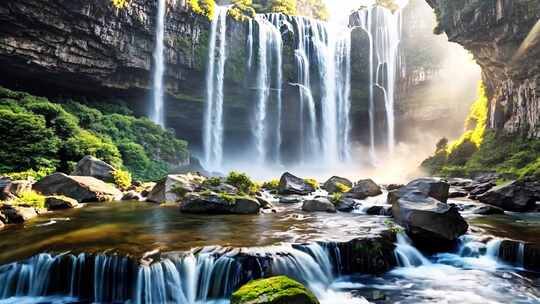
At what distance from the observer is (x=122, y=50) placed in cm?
3472

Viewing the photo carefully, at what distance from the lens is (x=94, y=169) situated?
22.6m

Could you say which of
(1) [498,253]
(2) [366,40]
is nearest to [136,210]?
(1) [498,253]

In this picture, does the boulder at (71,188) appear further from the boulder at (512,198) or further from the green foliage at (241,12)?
the green foliage at (241,12)

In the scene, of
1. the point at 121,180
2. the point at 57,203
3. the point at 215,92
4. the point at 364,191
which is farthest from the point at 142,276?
the point at 215,92

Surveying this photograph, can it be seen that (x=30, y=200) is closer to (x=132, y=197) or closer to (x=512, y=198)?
(x=132, y=197)

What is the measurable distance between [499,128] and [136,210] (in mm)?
31073

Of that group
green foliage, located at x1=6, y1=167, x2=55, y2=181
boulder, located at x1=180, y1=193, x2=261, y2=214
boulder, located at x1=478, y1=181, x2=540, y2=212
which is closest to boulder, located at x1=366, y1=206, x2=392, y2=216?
boulder, located at x1=180, y1=193, x2=261, y2=214

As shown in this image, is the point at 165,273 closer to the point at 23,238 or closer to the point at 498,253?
the point at 23,238

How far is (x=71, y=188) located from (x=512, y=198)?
2007 centimetres

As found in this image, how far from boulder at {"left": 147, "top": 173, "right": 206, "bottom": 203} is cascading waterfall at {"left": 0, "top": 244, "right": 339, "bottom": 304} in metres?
10.2

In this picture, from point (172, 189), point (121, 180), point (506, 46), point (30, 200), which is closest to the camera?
point (30, 200)

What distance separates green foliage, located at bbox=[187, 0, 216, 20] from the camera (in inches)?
1528

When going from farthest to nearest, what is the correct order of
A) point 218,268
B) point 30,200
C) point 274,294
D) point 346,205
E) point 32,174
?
point 32,174 < point 346,205 < point 30,200 < point 218,268 < point 274,294

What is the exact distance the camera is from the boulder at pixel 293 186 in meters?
22.3
